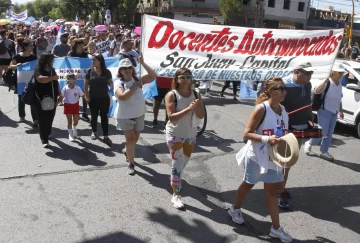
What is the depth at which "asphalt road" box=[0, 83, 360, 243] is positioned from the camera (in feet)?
13.3

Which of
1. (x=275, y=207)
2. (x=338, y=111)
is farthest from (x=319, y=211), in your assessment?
(x=338, y=111)

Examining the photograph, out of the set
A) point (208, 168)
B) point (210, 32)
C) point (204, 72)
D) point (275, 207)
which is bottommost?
point (208, 168)

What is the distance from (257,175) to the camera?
3.97 m

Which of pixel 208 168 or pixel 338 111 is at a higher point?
pixel 338 111

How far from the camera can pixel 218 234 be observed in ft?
13.3

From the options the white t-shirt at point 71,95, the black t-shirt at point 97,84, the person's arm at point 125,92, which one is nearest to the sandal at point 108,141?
the black t-shirt at point 97,84

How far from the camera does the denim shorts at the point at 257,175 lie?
3.86 metres

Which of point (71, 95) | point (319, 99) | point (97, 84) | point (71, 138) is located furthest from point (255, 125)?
point (71, 95)

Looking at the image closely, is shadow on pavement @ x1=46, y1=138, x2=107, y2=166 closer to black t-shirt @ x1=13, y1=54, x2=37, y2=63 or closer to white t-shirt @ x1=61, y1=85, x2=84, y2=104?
white t-shirt @ x1=61, y1=85, x2=84, y2=104

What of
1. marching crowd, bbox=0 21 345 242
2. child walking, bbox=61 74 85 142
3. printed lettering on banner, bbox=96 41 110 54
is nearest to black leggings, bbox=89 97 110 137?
marching crowd, bbox=0 21 345 242

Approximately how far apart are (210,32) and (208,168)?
6.84 ft

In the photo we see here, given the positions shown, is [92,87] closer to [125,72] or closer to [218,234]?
[125,72]

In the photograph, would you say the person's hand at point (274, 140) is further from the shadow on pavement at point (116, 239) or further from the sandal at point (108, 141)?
the sandal at point (108, 141)

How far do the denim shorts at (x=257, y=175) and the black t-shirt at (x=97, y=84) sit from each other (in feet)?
11.5
